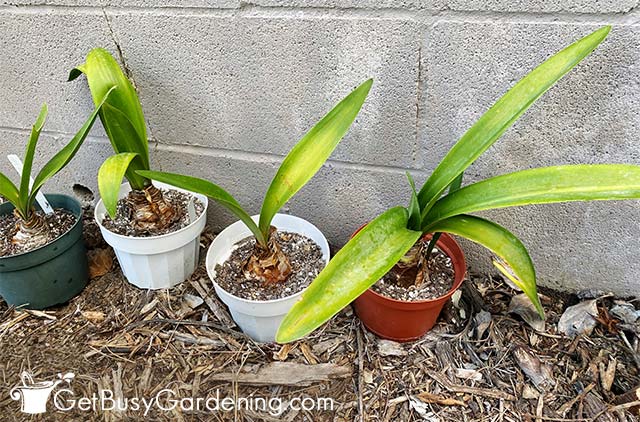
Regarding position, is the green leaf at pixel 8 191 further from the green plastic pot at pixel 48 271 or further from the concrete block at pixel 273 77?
the concrete block at pixel 273 77

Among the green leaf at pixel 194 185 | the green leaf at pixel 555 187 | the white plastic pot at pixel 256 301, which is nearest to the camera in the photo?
the green leaf at pixel 555 187

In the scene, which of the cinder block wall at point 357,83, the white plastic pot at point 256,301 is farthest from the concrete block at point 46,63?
the white plastic pot at point 256,301

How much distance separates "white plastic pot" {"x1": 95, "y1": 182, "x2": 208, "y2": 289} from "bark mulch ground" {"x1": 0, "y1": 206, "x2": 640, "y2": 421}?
0.08 m

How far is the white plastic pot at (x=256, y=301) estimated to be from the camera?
3.88 ft

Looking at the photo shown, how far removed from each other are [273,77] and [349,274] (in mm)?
641

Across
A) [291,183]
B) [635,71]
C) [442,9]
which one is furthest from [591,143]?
[291,183]

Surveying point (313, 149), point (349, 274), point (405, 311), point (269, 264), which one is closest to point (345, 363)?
point (405, 311)

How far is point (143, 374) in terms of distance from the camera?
1246 mm

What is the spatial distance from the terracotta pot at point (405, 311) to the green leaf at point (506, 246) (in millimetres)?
194

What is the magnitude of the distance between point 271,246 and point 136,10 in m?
0.73

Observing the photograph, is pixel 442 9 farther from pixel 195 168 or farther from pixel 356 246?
pixel 195 168

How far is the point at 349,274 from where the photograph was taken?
2.91ft

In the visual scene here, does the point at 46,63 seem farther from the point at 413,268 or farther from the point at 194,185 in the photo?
the point at 413,268

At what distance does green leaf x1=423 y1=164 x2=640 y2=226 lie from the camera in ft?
2.66
